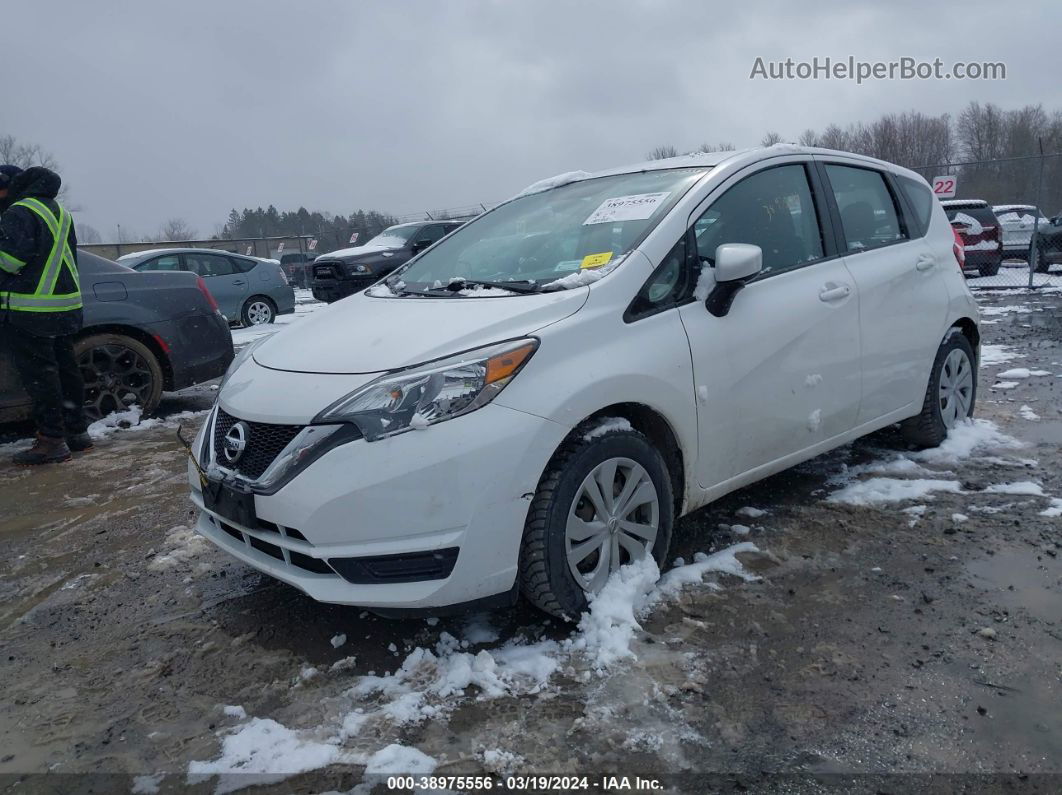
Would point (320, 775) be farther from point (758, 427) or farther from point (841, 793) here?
point (758, 427)

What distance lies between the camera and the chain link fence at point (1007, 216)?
14141mm

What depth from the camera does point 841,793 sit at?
1.92 m

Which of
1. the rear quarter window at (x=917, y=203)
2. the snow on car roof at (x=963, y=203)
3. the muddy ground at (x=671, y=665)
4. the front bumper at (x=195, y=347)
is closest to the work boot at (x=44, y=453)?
the front bumper at (x=195, y=347)

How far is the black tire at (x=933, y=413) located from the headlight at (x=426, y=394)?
292cm

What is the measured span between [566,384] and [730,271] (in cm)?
88

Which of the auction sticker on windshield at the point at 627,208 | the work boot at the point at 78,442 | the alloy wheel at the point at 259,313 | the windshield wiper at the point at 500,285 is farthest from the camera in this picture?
the alloy wheel at the point at 259,313

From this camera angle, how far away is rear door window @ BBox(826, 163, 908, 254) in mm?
3885

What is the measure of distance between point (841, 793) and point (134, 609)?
2.64 metres

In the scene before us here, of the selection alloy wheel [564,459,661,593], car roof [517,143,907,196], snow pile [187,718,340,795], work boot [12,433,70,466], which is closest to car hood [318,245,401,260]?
work boot [12,433,70,466]

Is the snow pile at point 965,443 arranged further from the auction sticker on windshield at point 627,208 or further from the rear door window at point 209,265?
the rear door window at point 209,265

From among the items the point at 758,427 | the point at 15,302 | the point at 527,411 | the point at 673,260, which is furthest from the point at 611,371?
the point at 15,302

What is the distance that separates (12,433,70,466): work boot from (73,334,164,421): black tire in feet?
2.50

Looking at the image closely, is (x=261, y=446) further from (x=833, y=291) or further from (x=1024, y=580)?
(x=1024, y=580)

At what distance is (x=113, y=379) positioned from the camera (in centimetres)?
600
